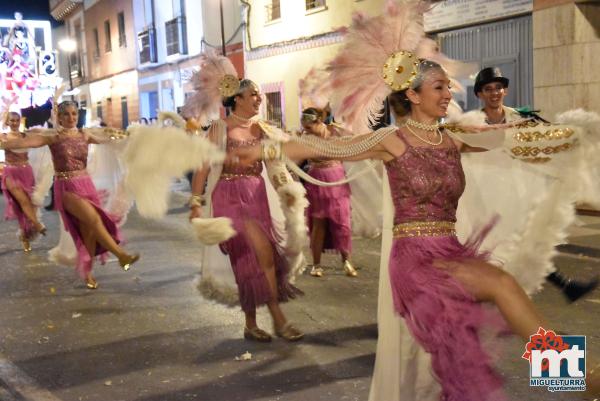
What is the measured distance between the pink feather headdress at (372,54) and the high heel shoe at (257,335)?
2160mm

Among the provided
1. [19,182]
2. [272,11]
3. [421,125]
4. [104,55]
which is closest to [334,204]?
[421,125]

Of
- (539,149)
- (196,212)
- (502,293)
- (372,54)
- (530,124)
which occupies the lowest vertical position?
(502,293)

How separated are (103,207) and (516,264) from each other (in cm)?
537

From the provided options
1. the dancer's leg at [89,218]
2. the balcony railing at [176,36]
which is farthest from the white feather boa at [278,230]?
the balcony railing at [176,36]

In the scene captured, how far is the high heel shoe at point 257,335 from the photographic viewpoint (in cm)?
582

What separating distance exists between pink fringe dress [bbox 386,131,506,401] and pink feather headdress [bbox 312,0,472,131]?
470 mm

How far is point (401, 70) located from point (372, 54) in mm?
A: 290

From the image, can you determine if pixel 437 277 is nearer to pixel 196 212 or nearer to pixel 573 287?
pixel 573 287

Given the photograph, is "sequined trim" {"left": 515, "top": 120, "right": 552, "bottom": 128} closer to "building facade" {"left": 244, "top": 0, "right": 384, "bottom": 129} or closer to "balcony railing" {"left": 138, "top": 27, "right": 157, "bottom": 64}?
"building facade" {"left": 244, "top": 0, "right": 384, "bottom": 129}

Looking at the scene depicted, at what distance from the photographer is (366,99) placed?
4.21 metres

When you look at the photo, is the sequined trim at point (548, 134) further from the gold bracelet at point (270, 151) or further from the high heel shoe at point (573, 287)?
the gold bracelet at point (270, 151)

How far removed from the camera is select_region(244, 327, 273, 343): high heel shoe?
5.82 meters

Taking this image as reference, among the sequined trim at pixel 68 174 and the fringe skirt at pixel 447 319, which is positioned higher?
the sequined trim at pixel 68 174

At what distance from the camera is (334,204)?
8344 millimetres
